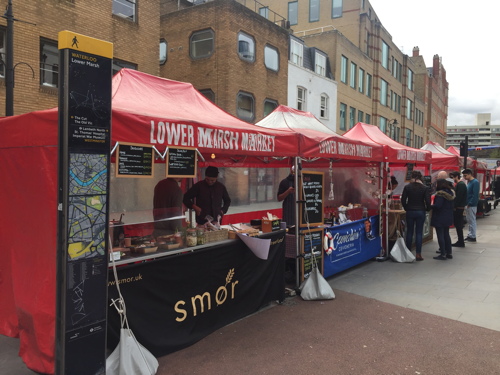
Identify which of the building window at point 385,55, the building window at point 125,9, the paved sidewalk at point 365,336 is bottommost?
the paved sidewalk at point 365,336

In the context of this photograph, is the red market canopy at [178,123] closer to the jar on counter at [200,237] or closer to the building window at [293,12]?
the jar on counter at [200,237]

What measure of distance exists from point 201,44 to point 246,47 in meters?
2.30

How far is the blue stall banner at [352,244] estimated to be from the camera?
7.03 m

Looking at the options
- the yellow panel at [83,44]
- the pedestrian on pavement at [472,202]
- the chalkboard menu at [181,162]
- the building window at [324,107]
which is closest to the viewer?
the yellow panel at [83,44]

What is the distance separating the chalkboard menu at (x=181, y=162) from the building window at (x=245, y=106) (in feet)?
52.1

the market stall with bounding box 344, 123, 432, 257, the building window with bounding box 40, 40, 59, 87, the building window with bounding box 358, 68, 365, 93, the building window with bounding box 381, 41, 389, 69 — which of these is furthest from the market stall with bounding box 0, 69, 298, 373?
the building window with bounding box 381, 41, 389, 69

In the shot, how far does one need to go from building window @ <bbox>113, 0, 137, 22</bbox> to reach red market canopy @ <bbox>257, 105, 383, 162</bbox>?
1018 cm

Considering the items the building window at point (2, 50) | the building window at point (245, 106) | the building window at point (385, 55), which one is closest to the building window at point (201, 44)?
the building window at point (245, 106)

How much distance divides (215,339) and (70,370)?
1723 millimetres

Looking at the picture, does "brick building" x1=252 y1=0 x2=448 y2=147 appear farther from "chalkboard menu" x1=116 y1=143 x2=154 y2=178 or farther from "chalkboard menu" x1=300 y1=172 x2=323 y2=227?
"chalkboard menu" x1=116 y1=143 x2=154 y2=178

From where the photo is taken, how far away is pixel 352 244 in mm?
7691

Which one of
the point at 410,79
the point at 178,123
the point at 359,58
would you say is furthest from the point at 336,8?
the point at 178,123

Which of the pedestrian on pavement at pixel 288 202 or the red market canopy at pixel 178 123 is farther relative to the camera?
the pedestrian on pavement at pixel 288 202

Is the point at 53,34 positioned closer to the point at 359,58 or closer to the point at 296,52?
the point at 296,52
